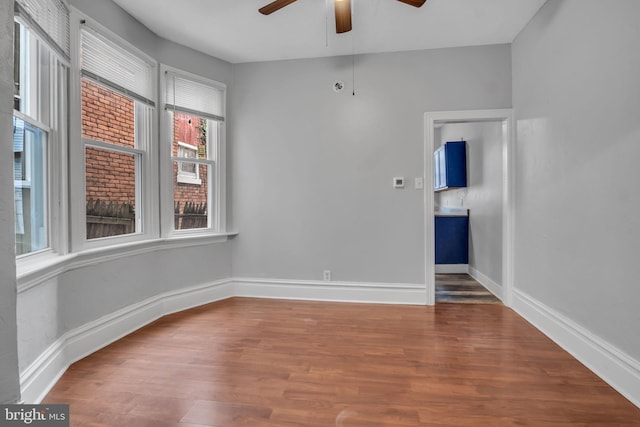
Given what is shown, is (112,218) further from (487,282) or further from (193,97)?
(487,282)

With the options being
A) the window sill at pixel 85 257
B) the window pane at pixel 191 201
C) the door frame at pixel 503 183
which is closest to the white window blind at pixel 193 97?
the window pane at pixel 191 201

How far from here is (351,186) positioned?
139 inches

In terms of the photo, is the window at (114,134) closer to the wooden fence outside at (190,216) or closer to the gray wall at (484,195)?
the wooden fence outside at (190,216)

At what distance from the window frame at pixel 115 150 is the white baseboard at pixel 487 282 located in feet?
12.0

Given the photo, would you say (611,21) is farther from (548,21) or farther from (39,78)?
(39,78)

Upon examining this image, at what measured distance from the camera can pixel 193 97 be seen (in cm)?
337

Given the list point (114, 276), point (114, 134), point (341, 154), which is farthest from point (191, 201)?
point (341, 154)

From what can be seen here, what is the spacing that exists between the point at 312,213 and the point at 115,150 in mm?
1935

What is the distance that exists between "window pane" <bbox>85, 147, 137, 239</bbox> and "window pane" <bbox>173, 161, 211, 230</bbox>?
0.45 m

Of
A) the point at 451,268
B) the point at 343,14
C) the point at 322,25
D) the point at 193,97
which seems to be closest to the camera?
the point at 343,14

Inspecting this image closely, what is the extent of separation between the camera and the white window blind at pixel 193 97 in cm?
318

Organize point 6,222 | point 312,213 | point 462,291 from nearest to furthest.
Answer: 1. point 6,222
2. point 312,213
3. point 462,291

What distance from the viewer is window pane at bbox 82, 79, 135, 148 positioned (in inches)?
94.9

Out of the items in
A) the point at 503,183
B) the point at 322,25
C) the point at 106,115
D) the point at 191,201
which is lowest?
the point at 191,201
